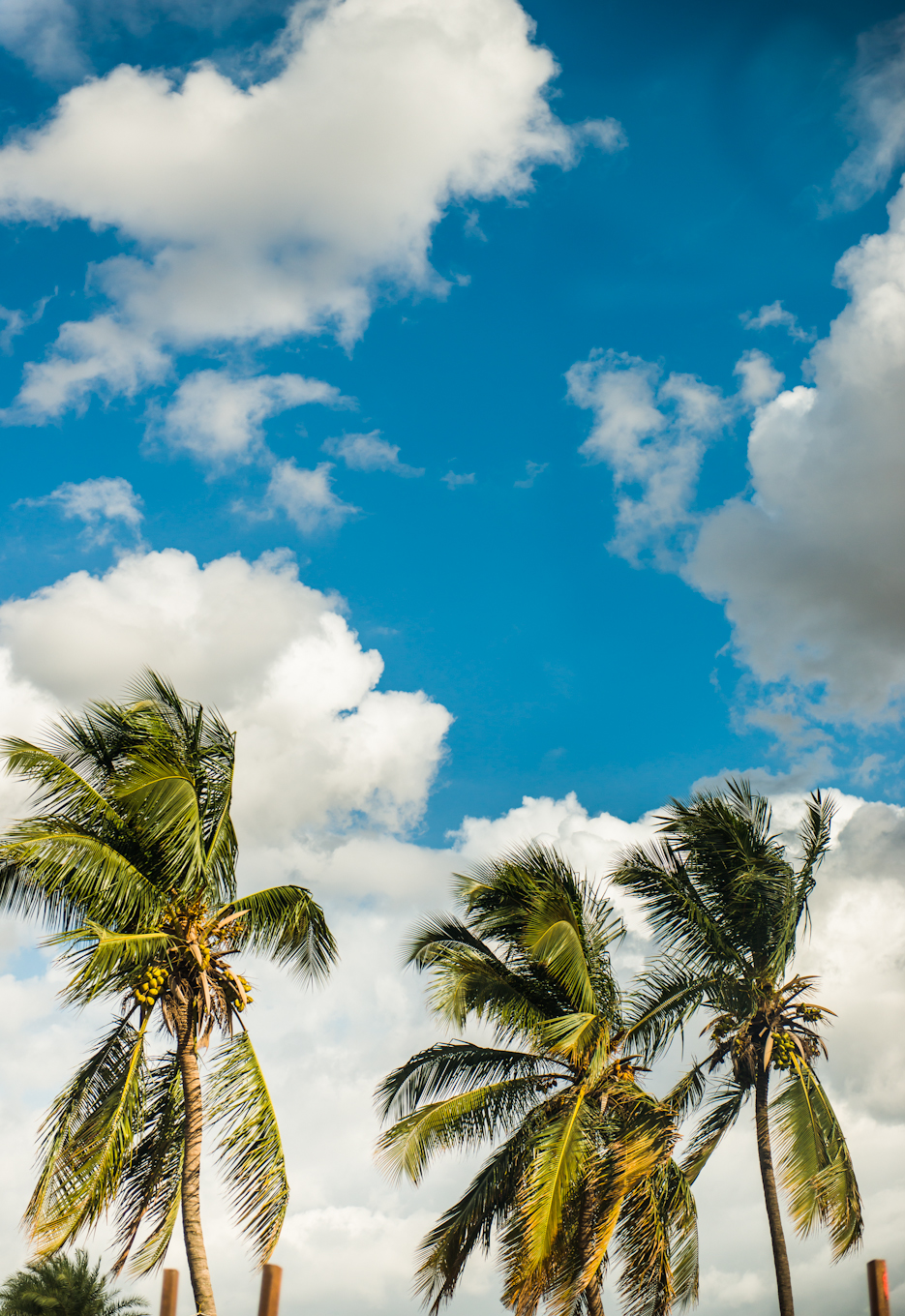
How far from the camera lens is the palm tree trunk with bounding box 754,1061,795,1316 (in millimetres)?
17594

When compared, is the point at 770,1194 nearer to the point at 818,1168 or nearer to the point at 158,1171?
the point at 818,1168

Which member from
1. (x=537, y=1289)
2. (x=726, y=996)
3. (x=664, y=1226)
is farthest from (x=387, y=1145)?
(x=726, y=996)

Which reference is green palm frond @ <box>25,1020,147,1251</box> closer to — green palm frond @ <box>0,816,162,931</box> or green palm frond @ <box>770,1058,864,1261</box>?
green palm frond @ <box>0,816,162,931</box>

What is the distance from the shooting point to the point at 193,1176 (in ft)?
47.2

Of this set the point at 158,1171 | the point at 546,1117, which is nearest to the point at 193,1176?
the point at 158,1171

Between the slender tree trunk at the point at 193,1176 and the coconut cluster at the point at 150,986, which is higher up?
the coconut cluster at the point at 150,986

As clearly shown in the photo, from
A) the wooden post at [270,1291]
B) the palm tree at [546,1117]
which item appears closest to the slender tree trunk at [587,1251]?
the palm tree at [546,1117]

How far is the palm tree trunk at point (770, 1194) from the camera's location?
17.6 metres

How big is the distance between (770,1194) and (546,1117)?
3.72m

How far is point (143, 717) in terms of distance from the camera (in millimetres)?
16219

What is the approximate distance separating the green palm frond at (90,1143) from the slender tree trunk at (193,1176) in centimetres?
54

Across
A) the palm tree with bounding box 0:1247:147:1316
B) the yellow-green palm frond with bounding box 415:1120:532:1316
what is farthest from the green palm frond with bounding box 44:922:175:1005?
the palm tree with bounding box 0:1247:147:1316

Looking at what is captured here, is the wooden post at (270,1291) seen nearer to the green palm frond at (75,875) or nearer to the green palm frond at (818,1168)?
the green palm frond at (75,875)

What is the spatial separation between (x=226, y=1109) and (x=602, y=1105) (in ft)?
20.3
